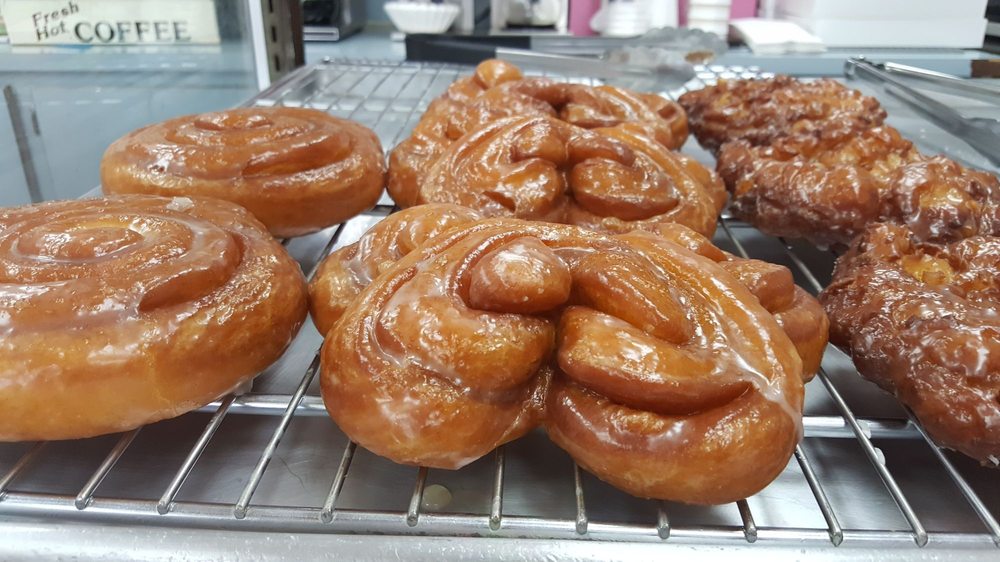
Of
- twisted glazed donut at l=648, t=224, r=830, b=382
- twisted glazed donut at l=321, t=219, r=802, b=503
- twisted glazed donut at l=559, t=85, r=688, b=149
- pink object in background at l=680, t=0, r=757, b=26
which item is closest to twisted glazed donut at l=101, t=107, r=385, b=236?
twisted glazed donut at l=559, t=85, r=688, b=149

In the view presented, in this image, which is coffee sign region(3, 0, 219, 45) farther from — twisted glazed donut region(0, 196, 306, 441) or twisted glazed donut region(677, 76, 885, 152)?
twisted glazed donut region(677, 76, 885, 152)

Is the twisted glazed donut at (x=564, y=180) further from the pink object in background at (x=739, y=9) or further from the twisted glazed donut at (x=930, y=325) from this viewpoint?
the pink object in background at (x=739, y=9)

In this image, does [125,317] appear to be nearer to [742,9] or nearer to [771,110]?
[771,110]

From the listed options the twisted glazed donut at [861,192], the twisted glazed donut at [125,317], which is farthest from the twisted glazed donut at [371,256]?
the twisted glazed donut at [861,192]

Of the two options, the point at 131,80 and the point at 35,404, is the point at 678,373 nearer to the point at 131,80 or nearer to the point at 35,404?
the point at 35,404

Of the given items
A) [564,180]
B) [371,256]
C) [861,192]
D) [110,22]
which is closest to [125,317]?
[371,256]
